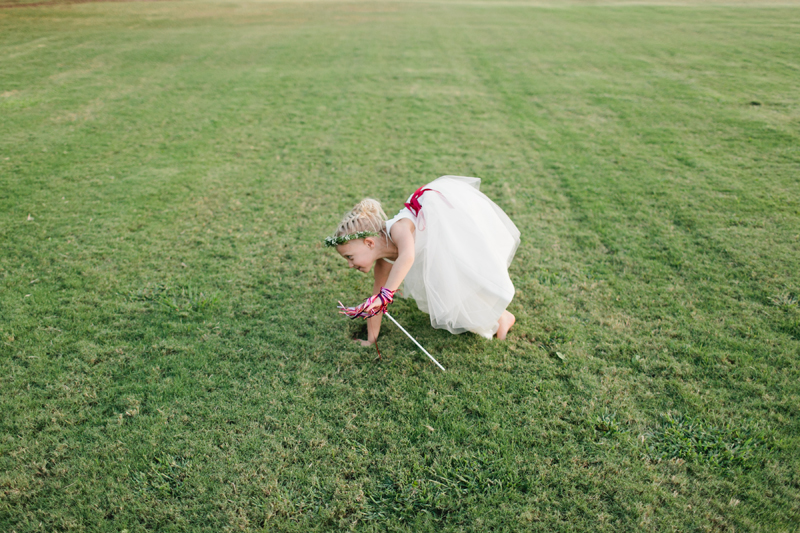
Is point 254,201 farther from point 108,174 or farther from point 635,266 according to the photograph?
point 635,266

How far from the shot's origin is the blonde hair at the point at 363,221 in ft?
9.78

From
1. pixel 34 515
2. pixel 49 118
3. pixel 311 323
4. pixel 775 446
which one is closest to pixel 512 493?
pixel 775 446

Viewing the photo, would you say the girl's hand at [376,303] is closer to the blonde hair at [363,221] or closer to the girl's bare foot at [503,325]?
the blonde hair at [363,221]

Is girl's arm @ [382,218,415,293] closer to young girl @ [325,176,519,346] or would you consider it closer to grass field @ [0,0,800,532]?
young girl @ [325,176,519,346]

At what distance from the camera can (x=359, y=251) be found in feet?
9.88

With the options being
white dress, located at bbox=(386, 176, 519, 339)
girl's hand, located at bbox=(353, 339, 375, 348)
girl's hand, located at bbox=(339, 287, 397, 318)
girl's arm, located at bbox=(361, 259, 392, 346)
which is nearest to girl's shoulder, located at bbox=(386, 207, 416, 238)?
white dress, located at bbox=(386, 176, 519, 339)

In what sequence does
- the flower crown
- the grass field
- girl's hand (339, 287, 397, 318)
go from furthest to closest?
1. the flower crown
2. girl's hand (339, 287, 397, 318)
3. the grass field

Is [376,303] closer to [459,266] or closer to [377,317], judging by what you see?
[377,317]

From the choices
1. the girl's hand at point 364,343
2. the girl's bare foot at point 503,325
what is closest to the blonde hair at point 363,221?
the girl's hand at point 364,343

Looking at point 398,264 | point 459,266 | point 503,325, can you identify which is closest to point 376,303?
point 398,264

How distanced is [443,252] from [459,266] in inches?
5.4

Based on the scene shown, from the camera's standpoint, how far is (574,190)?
535cm

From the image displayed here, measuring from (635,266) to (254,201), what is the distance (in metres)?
3.88

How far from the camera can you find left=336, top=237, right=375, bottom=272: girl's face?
2.99 metres
